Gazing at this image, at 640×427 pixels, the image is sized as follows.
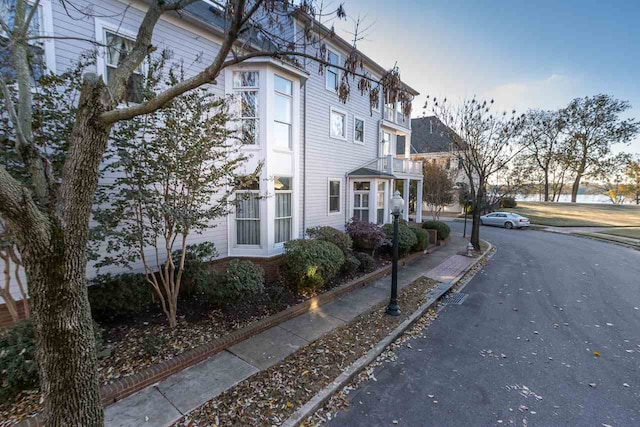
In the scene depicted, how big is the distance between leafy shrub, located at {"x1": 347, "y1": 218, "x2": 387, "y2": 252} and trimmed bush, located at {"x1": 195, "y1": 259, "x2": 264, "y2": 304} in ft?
17.9

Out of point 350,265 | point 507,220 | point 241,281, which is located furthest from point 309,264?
point 507,220

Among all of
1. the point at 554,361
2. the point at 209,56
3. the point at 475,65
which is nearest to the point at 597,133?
the point at 475,65

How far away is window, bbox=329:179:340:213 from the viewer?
12.3m

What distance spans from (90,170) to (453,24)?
1046cm

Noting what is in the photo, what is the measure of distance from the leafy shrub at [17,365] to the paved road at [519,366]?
12.5 ft

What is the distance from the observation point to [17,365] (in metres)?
3.34

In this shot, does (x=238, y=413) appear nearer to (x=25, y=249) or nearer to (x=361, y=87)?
(x=25, y=249)

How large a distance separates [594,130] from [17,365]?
160 feet

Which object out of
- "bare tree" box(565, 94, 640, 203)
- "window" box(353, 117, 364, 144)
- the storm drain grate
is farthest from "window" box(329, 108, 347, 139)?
"bare tree" box(565, 94, 640, 203)

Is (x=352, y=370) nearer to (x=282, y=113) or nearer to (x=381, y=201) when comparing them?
(x=282, y=113)

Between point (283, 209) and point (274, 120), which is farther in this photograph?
point (283, 209)

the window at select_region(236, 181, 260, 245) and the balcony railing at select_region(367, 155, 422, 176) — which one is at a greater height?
the balcony railing at select_region(367, 155, 422, 176)

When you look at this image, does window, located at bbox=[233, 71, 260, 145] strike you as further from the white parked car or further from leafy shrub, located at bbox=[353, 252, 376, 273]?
the white parked car

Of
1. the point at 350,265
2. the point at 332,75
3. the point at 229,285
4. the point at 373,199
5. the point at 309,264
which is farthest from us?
the point at 373,199
